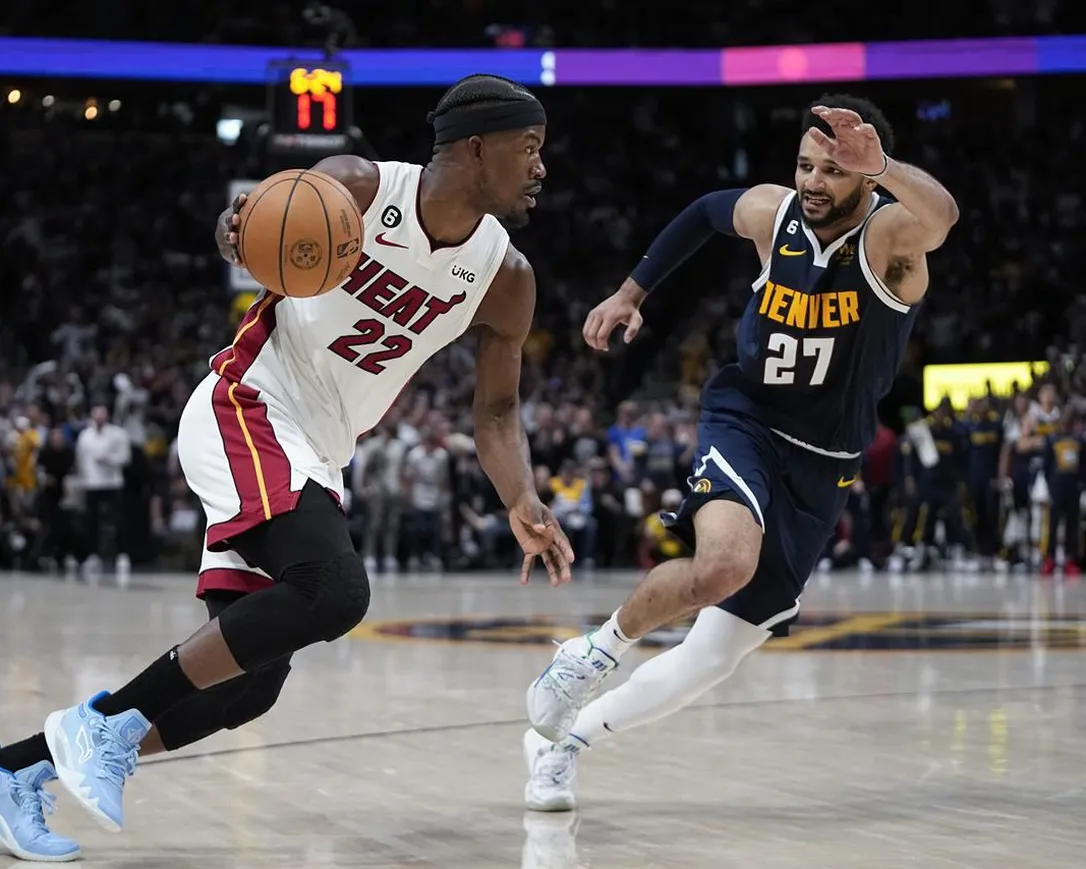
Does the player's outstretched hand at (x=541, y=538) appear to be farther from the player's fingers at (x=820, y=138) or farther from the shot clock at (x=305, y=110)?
the shot clock at (x=305, y=110)

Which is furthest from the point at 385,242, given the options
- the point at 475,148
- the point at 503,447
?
the point at 503,447

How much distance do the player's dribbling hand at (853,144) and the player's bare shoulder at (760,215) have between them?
28.7 inches

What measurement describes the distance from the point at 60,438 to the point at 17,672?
9.39 metres

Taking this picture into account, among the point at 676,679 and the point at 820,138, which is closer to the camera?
the point at 820,138

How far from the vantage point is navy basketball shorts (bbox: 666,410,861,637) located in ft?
15.6

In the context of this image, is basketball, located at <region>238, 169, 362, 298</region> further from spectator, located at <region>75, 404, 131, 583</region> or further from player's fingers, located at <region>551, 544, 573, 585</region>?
spectator, located at <region>75, 404, 131, 583</region>

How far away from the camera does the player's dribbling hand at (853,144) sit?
419 centimetres

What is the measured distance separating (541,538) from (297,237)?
1.08 metres

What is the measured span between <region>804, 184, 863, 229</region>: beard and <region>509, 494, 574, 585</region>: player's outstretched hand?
124 cm

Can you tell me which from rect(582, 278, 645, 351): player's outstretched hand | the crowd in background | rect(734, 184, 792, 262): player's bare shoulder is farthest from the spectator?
rect(734, 184, 792, 262): player's bare shoulder

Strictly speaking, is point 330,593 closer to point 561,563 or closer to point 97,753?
point 97,753

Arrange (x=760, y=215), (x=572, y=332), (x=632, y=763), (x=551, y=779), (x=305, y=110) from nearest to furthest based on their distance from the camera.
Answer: (x=551, y=779) → (x=760, y=215) → (x=632, y=763) → (x=305, y=110) → (x=572, y=332)

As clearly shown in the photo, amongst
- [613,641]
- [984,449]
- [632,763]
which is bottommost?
[632,763]

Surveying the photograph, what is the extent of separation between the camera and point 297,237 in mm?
3807
